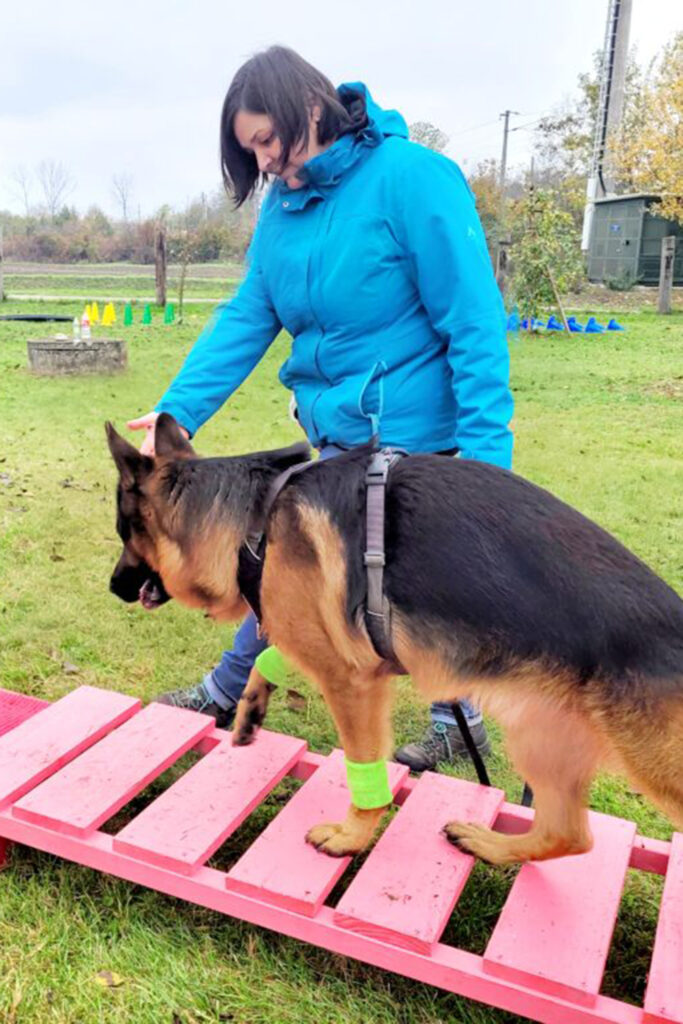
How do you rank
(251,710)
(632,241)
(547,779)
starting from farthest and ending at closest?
(632,241)
(251,710)
(547,779)

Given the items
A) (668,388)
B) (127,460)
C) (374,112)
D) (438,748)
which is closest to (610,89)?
(668,388)

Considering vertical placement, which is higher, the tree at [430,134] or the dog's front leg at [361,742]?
the tree at [430,134]

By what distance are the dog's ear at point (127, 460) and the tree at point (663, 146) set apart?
33.4 metres

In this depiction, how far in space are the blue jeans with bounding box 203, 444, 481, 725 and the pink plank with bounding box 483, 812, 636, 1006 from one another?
891 millimetres

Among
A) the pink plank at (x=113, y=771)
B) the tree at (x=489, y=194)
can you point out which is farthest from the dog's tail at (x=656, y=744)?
the tree at (x=489, y=194)

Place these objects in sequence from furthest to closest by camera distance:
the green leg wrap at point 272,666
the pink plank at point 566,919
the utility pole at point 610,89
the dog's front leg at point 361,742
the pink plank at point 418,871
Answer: the utility pole at point 610,89 < the green leg wrap at point 272,666 < the dog's front leg at point 361,742 < the pink plank at point 418,871 < the pink plank at point 566,919

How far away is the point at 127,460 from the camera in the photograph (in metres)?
2.90

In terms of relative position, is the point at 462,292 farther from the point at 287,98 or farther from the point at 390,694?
the point at 390,694

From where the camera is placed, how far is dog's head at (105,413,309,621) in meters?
2.88

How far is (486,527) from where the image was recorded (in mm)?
2439

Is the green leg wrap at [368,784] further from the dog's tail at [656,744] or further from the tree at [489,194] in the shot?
the tree at [489,194]

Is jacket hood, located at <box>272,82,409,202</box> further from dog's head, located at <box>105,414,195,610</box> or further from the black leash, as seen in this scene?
the black leash

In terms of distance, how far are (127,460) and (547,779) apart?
1.75m

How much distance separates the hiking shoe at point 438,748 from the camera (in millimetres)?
3826
